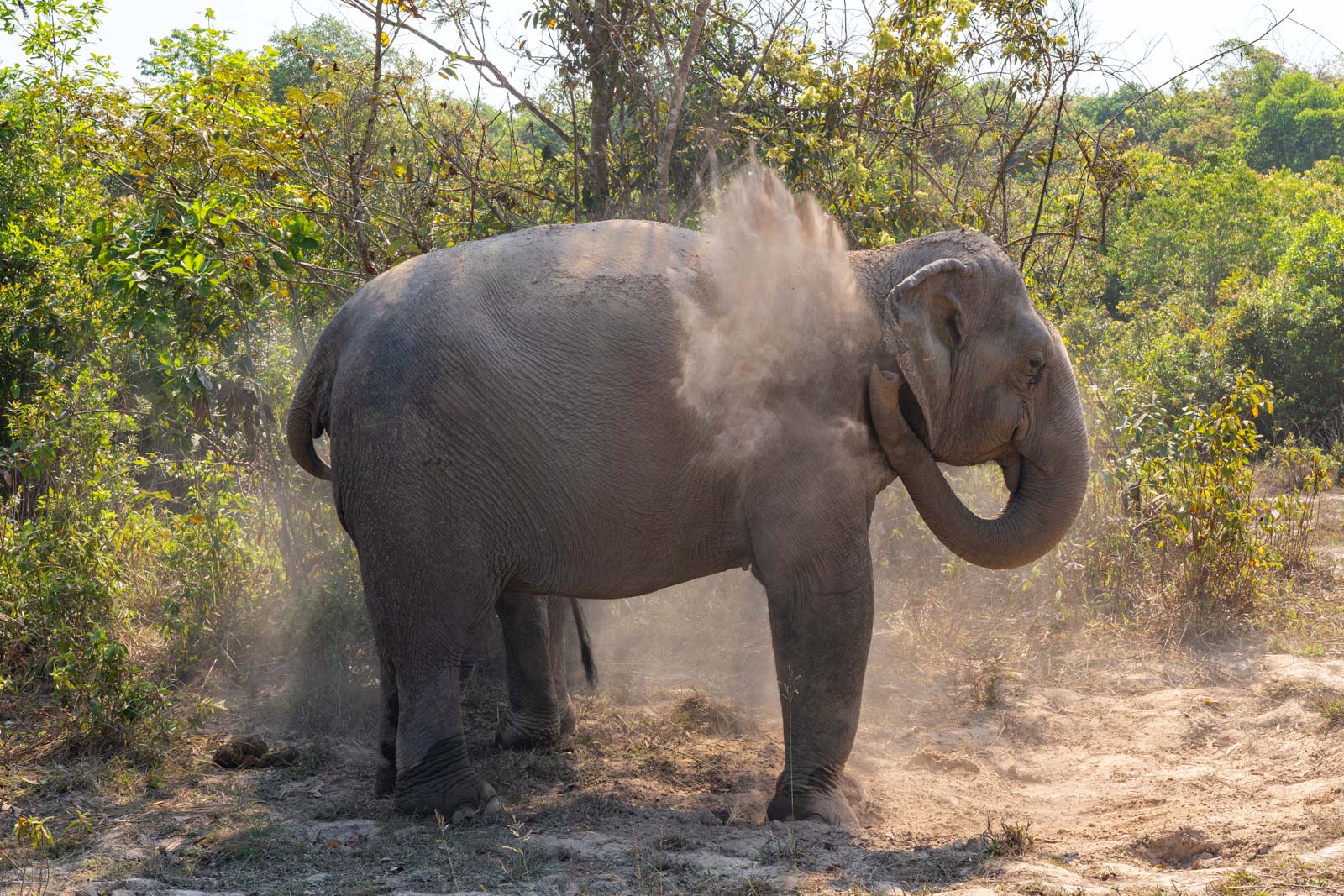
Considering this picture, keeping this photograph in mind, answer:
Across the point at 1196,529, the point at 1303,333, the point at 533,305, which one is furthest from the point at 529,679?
the point at 1303,333

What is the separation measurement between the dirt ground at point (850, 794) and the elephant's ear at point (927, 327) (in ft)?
5.66

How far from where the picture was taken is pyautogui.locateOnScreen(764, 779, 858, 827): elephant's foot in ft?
16.3

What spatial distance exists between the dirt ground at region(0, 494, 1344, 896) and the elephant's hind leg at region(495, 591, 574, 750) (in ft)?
0.50

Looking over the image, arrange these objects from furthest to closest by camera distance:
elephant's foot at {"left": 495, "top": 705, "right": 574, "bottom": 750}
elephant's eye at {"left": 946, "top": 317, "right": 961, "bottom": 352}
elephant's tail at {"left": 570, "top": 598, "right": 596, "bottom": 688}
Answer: elephant's tail at {"left": 570, "top": 598, "right": 596, "bottom": 688}
elephant's foot at {"left": 495, "top": 705, "right": 574, "bottom": 750}
elephant's eye at {"left": 946, "top": 317, "right": 961, "bottom": 352}

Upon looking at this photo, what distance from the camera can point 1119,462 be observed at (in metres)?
8.41

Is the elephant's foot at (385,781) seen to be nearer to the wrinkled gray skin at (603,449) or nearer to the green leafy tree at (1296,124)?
the wrinkled gray skin at (603,449)

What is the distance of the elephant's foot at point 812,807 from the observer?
16.3 ft

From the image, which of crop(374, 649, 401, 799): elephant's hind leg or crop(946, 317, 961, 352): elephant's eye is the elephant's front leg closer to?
crop(946, 317, 961, 352): elephant's eye

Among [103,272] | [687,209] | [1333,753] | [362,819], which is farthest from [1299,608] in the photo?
[103,272]

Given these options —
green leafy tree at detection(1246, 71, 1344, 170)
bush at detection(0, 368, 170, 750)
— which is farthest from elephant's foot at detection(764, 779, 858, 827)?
green leafy tree at detection(1246, 71, 1344, 170)

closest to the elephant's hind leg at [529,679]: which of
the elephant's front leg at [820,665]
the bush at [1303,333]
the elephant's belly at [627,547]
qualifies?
the elephant's belly at [627,547]

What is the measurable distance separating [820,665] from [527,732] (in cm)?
179

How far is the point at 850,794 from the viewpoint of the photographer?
5.28 meters

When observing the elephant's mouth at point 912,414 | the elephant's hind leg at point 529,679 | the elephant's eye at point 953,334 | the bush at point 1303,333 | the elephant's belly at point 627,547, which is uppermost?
the bush at point 1303,333
